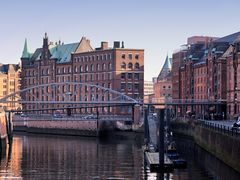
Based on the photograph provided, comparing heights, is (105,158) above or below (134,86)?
below

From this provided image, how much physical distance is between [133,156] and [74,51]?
8500cm

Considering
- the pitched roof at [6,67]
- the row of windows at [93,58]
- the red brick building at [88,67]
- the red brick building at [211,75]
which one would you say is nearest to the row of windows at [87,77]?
the red brick building at [88,67]

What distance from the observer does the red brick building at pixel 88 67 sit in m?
148

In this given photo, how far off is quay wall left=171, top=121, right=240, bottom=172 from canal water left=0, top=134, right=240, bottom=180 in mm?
699

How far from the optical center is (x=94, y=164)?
229 ft

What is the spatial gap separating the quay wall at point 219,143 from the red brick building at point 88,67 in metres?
42.9

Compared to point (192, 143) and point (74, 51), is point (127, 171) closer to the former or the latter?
point (192, 143)

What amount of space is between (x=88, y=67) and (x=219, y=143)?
3511 inches

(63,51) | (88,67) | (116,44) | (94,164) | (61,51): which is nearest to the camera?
(94,164)

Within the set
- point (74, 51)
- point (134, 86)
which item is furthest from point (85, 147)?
point (74, 51)

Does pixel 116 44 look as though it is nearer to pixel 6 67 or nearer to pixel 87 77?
pixel 87 77

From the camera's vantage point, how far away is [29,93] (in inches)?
6841

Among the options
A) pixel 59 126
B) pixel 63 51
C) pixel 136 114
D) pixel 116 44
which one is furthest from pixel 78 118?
pixel 63 51

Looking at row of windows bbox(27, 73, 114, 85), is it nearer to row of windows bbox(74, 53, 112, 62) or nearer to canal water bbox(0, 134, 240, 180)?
row of windows bbox(74, 53, 112, 62)
